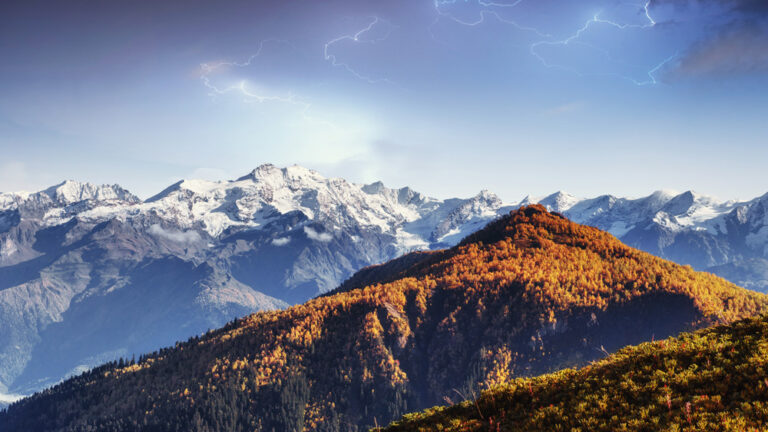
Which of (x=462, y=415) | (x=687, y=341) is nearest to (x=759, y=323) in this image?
(x=687, y=341)

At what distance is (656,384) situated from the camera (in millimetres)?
28625

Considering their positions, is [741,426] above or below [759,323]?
below

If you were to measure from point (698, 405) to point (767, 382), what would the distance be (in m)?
3.87

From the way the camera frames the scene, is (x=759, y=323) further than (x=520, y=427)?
Yes

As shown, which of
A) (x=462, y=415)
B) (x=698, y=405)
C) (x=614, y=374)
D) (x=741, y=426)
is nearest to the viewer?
(x=741, y=426)

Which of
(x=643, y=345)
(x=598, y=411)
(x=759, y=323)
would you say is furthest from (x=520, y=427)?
→ (x=759, y=323)

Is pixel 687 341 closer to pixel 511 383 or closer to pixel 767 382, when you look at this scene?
pixel 767 382

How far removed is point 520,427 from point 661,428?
8582mm

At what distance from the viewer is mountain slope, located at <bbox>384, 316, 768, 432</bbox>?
2400 cm

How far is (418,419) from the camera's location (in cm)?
3891

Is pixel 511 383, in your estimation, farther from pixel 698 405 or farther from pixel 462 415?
pixel 698 405

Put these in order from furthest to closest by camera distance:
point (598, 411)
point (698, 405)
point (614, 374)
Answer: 1. point (614, 374)
2. point (598, 411)
3. point (698, 405)

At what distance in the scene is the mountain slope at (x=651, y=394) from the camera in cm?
2400

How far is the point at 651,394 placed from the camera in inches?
1104
